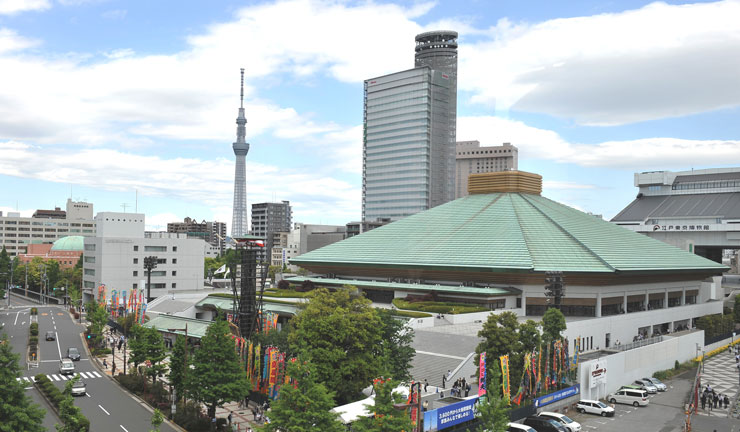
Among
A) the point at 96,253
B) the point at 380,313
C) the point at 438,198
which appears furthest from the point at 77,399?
the point at 438,198

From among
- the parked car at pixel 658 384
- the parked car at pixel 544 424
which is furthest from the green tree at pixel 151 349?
the parked car at pixel 658 384

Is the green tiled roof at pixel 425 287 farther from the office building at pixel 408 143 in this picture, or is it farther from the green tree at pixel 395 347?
the office building at pixel 408 143

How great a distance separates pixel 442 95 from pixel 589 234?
353ft

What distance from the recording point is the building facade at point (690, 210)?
114062 millimetres

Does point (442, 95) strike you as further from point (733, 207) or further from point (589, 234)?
point (589, 234)

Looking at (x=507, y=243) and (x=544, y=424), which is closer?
(x=544, y=424)

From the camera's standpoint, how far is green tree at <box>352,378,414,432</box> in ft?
88.7

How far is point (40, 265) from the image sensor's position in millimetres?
129875

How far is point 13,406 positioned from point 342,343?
63.1 ft

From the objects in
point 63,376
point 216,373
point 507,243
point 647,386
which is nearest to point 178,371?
point 216,373

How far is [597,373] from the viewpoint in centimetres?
4631

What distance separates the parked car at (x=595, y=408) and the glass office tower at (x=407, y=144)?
134315 mm

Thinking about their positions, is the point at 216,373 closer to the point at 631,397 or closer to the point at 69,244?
the point at 631,397

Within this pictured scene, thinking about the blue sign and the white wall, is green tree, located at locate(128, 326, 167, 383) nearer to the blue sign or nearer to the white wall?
the blue sign
